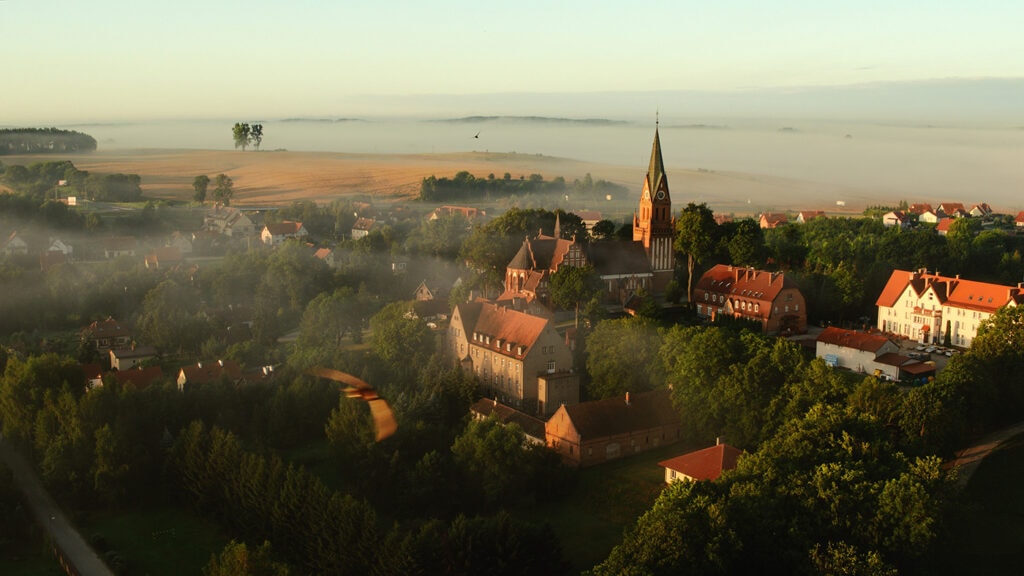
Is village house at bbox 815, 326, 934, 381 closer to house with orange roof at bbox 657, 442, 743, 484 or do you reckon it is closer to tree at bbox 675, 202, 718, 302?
house with orange roof at bbox 657, 442, 743, 484

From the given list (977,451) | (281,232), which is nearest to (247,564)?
(977,451)

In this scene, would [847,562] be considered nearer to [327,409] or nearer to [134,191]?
[327,409]

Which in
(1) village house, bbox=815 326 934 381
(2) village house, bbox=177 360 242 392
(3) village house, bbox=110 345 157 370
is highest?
(1) village house, bbox=815 326 934 381

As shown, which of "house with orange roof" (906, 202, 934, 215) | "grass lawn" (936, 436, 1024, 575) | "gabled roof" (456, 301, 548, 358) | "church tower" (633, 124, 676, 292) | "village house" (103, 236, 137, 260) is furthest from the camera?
"house with orange roof" (906, 202, 934, 215)

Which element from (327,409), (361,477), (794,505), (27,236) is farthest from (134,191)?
(794,505)

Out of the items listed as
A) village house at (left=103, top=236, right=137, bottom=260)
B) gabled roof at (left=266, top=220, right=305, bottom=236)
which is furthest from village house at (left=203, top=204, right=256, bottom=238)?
village house at (left=103, top=236, right=137, bottom=260)

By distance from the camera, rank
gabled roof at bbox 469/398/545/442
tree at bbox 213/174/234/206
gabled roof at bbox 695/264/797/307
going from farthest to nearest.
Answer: tree at bbox 213/174/234/206, gabled roof at bbox 695/264/797/307, gabled roof at bbox 469/398/545/442

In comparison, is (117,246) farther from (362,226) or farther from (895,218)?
(895,218)
